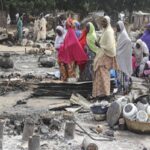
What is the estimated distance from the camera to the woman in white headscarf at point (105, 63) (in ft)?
32.6

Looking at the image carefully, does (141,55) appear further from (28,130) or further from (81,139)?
(28,130)

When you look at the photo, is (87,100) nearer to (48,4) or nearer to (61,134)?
(61,134)

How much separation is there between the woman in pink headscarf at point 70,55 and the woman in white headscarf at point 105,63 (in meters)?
1.15

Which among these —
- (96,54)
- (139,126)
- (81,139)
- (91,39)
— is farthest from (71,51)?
(81,139)

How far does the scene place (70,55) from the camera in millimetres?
11305

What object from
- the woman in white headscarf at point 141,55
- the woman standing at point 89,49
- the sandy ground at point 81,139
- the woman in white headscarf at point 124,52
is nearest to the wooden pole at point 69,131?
the sandy ground at point 81,139

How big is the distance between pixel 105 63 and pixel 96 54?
579mm

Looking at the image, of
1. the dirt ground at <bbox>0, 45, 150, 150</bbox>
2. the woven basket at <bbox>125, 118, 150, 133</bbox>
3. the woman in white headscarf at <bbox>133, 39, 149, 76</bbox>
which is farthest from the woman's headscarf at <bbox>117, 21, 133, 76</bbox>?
the woven basket at <bbox>125, 118, 150, 133</bbox>

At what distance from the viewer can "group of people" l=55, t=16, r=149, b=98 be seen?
9.98 meters

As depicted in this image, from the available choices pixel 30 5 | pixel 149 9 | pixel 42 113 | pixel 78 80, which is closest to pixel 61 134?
pixel 42 113

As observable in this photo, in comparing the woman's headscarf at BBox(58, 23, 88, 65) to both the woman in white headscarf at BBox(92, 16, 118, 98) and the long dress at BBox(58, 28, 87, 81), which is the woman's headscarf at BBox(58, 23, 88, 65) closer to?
the long dress at BBox(58, 28, 87, 81)

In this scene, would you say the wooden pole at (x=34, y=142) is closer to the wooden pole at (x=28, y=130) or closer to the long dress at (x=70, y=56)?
the wooden pole at (x=28, y=130)

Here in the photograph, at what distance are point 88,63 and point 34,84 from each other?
1.37 metres

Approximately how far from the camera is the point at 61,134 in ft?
24.5
